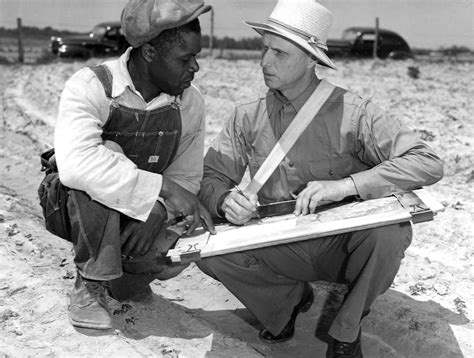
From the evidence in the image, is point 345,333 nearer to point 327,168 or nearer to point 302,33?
point 327,168

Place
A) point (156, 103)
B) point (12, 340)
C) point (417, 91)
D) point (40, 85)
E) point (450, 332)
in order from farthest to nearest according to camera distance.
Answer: point (40, 85), point (417, 91), point (450, 332), point (156, 103), point (12, 340)

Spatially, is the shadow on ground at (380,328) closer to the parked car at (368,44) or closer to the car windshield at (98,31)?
the parked car at (368,44)

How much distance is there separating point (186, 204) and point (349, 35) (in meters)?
16.3

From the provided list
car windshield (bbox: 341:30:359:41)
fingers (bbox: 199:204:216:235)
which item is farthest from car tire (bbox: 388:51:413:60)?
fingers (bbox: 199:204:216:235)

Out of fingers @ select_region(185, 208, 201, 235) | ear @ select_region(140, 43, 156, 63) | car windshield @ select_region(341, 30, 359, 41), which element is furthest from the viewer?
car windshield @ select_region(341, 30, 359, 41)

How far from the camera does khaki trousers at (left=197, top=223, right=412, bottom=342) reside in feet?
9.87

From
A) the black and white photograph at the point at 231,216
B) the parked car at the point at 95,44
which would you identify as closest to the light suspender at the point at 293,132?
the black and white photograph at the point at 231,216

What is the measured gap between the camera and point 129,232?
3211mm

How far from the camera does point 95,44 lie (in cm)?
1814

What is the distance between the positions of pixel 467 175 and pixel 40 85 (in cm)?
884

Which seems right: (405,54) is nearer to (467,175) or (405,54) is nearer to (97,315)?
(467,175)

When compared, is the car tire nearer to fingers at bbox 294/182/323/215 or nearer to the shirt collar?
the shirt collar

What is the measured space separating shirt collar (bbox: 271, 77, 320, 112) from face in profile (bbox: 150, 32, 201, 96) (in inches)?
21.1

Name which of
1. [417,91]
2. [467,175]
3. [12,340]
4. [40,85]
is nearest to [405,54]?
[417,91]
